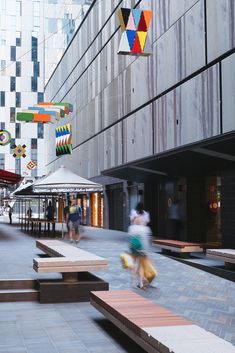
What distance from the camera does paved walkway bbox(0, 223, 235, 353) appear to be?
6789 millimetres

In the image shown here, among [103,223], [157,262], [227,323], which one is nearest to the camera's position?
[227,323]

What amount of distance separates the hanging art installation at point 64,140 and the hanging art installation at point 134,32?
30.2 m

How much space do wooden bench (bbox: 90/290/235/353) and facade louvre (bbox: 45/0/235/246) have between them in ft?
18.2

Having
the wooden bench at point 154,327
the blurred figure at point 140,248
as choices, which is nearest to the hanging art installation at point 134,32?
the blurred figure at point 140,248

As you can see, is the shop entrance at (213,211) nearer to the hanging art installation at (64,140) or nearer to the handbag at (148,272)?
the handbag at (148,272)

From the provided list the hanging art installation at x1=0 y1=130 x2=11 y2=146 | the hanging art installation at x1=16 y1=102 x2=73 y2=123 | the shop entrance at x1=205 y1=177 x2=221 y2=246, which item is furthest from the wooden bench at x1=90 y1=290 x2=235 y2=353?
the hanging art installation at x1=0 y1=130 x2=11 y2=146

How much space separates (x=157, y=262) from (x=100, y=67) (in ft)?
71.3

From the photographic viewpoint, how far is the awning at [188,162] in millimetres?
13422

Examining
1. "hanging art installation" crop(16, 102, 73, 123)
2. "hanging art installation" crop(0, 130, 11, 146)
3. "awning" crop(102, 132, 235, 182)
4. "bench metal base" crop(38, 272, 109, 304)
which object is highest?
"hanging art installation" crop(16, 102, 73, 123)

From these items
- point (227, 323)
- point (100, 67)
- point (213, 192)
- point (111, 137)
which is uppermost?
point (100, 67)

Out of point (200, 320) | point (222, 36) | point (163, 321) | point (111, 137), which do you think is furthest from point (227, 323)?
point (111, 137)

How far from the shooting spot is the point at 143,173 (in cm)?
2178

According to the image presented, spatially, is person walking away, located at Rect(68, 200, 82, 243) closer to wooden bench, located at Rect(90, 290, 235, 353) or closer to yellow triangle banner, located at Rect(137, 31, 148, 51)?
yellow triangle banner, located at Rect(137, 31, 148, 51)

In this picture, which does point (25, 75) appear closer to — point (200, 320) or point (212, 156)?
point (212, 156)
